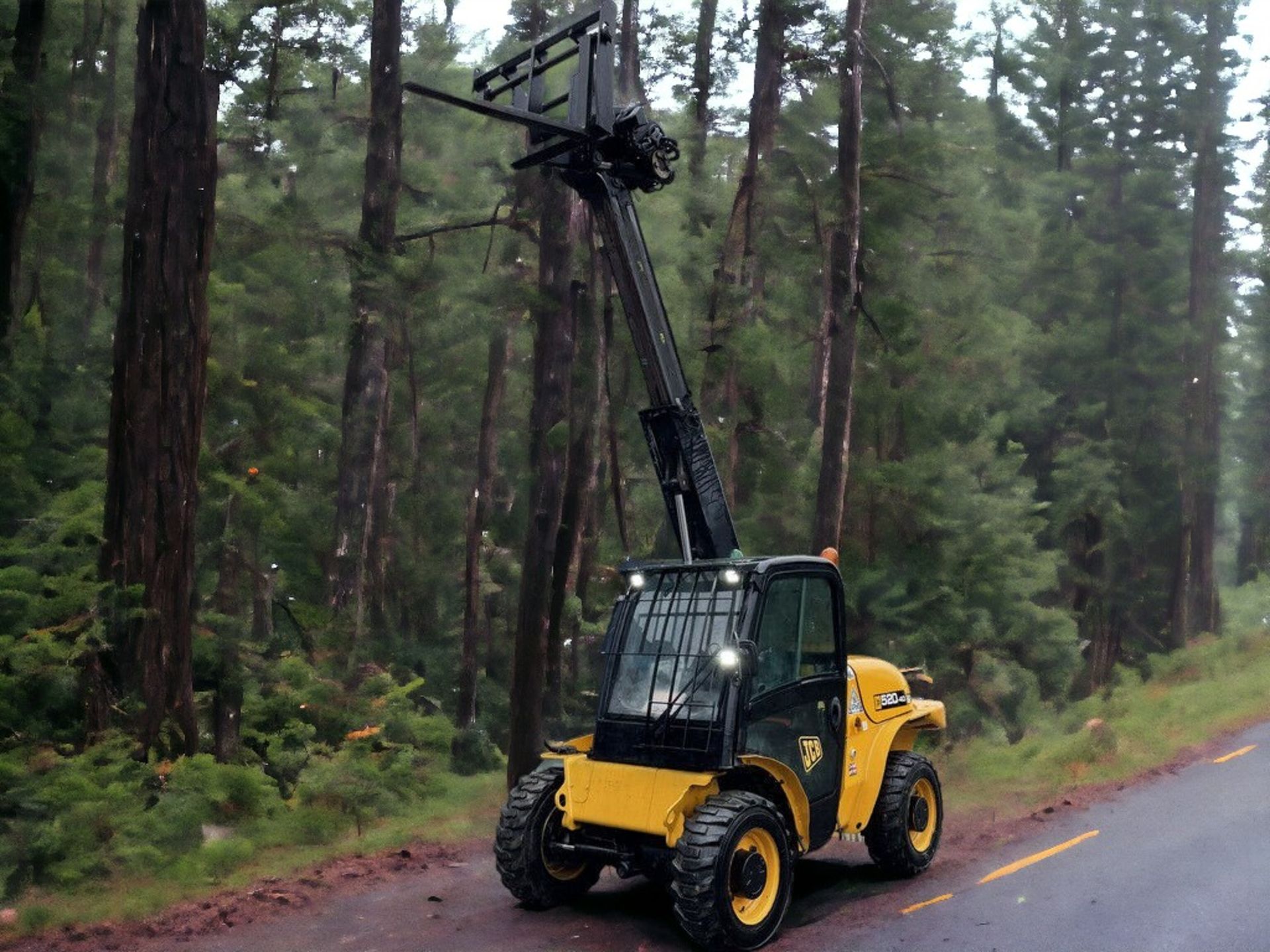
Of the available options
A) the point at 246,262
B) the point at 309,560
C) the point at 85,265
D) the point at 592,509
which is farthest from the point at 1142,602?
the point at 85,265

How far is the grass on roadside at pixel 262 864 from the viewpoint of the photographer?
359 inches

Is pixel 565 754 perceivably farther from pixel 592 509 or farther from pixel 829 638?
pixel 592 509

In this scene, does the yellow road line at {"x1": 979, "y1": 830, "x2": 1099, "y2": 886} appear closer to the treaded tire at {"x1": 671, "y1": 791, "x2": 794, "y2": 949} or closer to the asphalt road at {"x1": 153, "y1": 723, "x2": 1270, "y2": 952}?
the asphalt road at {"x1": 153, "y1": 723, "x2": 1270, "y2": 952}

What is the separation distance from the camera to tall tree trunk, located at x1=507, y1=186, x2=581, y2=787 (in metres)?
15.4

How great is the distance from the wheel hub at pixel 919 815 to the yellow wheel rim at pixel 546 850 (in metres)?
3.02

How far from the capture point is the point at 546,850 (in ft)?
30.8

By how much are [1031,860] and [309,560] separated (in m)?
19.1

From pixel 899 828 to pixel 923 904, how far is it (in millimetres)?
824

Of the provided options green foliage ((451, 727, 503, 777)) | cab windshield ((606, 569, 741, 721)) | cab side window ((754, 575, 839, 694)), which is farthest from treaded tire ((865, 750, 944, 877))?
green foliage ((451, 727, 503, 777))

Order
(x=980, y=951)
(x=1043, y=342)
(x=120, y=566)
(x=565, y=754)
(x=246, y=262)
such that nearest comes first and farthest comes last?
1. (x=980, y=951)
2. (x=565, y=754)
3. (x=120, y=566)
4. (x=246, y=262)
5. (x=1043, y=342)

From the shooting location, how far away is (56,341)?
19.6m

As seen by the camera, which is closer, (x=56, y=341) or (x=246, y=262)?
(x=56, y=341)

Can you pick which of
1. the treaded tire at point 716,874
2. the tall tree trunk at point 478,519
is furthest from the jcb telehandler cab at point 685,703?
the tall tree trunk at point 478,519

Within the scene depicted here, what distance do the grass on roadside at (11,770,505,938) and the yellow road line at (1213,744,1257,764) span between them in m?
8.64
